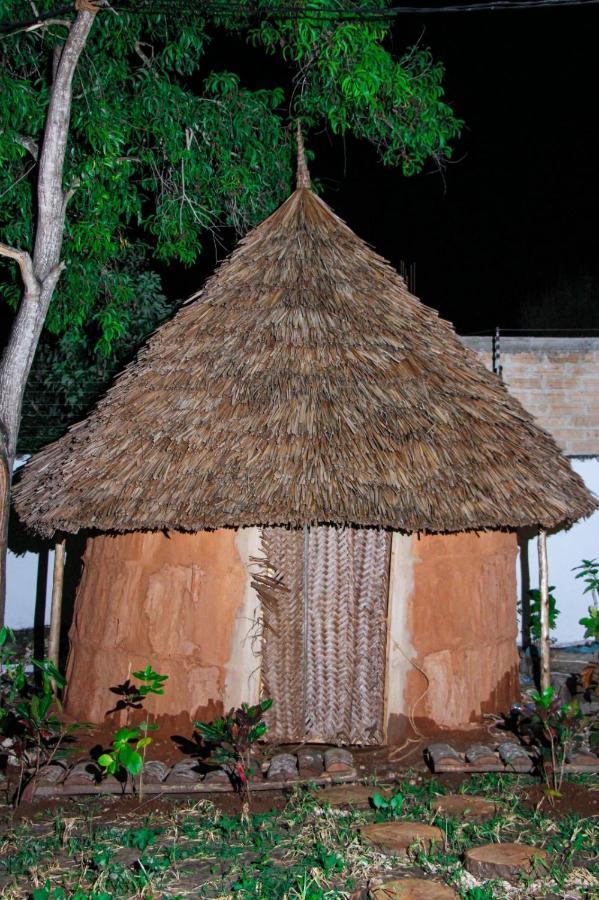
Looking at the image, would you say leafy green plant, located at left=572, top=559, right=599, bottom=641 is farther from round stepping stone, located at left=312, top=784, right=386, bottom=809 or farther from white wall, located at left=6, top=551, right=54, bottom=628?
white wall, located at left=6, top=551, right=54, bottom=628

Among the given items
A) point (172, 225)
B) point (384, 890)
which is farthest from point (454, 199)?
point (384, 890)

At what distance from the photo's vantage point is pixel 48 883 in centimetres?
510

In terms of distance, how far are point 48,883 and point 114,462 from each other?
337cm

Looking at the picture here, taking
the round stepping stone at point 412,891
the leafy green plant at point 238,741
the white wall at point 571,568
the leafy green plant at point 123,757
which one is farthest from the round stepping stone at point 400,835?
the white wall at point 571,568

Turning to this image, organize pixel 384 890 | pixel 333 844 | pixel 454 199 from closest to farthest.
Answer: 1. pixel 384 890
2. pixel 333 844
3. pixel 454 199

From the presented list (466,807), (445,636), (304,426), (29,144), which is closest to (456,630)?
(445,636)

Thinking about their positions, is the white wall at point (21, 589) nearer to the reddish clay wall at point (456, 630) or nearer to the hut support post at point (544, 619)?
the reddish clay wall at point (456, 630)

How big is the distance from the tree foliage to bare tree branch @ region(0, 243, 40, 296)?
1.22 metres

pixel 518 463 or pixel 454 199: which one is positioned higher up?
pixel 454 199

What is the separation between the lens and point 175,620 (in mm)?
7707

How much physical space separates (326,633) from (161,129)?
5767 mm

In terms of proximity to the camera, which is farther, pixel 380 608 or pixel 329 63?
pixel 329 63

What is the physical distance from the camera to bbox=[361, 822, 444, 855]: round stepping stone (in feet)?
18.4

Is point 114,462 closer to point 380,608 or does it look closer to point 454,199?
point 380,608
